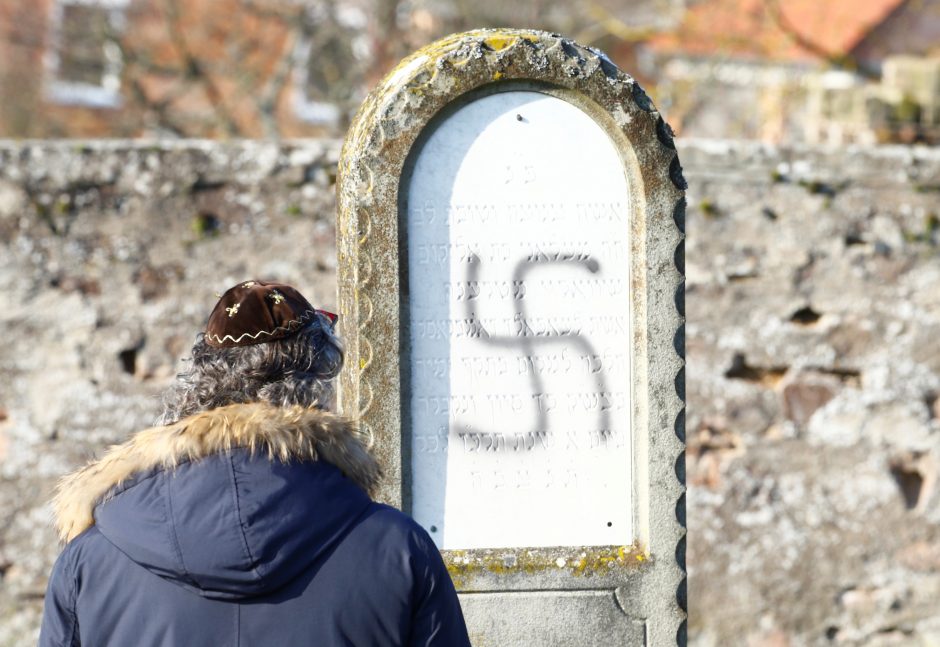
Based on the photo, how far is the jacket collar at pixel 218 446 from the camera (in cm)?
187

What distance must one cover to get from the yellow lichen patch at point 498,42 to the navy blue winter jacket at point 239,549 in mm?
1325

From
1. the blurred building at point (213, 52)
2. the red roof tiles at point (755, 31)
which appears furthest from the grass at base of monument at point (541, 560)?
the blurred building at point (213, 52)

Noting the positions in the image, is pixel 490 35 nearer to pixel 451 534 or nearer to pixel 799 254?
pixel 451 534

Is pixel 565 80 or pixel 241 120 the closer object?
pixel 565 80

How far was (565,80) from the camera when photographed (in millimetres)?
2939

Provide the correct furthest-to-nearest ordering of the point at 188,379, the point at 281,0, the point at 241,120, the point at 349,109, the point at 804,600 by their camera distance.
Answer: the point at 241,120, the point at 281,0, the point at 349,109, the point at 804,600, the point at 188,379

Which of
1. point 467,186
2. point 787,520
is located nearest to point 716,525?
point 787,520

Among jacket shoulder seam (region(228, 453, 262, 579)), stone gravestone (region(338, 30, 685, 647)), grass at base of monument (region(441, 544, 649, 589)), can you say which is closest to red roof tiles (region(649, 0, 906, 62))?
stone gravestone (region(338, 30, 685, 647))

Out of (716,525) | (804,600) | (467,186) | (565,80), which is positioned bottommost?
(804,600)

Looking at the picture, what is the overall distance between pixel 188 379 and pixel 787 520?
3493mm

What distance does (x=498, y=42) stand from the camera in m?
2.92

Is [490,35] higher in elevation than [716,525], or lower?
higher

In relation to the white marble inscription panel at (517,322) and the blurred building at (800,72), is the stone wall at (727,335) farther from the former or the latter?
the white marble inscription panel at (517,322)

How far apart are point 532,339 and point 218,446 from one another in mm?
1270
